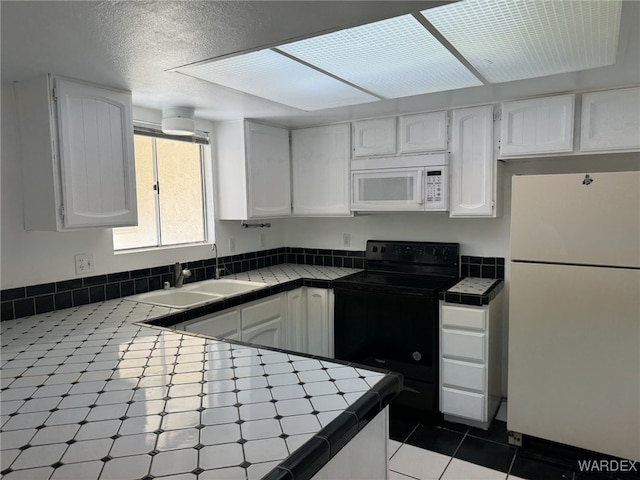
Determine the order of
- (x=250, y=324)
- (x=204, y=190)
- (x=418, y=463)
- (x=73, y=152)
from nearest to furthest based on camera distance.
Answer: (x=73, y=152), (x=418, y=463), (x=250, y=324), (x=204, y=190)

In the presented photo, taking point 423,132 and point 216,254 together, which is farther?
point 216,254

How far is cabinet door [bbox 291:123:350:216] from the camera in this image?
344cm

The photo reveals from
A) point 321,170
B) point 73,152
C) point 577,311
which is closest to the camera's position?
point 73,152

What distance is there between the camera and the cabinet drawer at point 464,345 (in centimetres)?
270

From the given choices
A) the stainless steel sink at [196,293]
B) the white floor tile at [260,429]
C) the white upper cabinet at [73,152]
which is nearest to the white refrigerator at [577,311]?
the stainless steel sink at [196,293]

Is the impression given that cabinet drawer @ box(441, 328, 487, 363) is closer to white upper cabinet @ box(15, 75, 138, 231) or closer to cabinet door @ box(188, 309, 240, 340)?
cabinet door @ box(188, 309, 240, 340)

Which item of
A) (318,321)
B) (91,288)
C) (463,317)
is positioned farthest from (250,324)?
(463,317)

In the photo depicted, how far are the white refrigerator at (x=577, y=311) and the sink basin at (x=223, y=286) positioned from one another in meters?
1.71

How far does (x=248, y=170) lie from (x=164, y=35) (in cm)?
173

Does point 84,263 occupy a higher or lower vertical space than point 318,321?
higher

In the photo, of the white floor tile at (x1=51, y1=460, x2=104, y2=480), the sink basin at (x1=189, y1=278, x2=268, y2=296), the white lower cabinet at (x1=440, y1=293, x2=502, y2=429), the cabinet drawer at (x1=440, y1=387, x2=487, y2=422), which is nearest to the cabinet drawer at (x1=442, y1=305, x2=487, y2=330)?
the white lower cabinet at (x1=440, y1=293, x2=502, y2=429)

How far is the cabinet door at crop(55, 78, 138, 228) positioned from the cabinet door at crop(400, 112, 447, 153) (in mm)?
1805

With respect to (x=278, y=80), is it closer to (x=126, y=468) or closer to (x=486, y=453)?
(x=126, y=468)

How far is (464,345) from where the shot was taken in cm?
274
